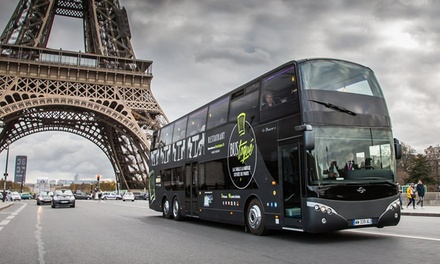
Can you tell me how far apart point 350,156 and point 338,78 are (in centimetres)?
187

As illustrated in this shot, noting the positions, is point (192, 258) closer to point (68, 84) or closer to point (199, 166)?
point (199, 166)

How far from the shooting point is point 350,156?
28.0 feet

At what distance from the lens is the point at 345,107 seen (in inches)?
348

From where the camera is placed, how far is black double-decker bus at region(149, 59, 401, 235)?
8344mm

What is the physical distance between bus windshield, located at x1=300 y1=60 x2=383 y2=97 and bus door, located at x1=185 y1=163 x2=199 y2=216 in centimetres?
608

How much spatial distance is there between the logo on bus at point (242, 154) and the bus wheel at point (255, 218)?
60cm

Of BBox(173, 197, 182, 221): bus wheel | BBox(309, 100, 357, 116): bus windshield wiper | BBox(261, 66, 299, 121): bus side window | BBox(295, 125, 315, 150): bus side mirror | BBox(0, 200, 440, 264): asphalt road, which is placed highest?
BBox(261, 66, 299, 121): bus side window

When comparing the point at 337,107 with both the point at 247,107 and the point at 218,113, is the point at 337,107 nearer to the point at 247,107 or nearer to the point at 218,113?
the point at 247,107

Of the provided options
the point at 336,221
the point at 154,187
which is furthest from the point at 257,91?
the point at 154,187

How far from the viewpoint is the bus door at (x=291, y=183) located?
8617 mm

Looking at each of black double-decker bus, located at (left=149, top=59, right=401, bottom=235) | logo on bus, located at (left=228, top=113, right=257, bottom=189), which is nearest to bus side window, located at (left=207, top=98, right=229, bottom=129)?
black double-decker bus, located at (left=149, top=59, right=401, bottom=235)

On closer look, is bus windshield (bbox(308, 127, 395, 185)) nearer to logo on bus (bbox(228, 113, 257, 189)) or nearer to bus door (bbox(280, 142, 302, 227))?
bus door (bbox(280, 142, 302, 227))

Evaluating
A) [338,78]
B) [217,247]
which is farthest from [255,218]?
[338,78]

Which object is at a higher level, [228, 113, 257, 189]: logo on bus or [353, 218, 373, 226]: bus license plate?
[228, 113, 257, 189]: logo on bus
